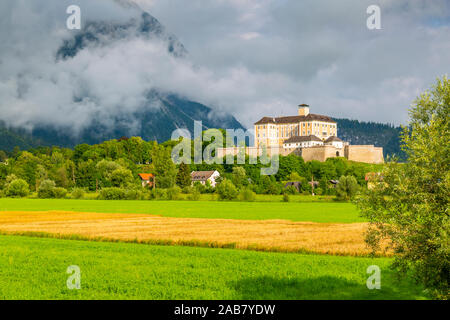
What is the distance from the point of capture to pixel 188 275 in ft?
70.3

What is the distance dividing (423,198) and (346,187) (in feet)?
310

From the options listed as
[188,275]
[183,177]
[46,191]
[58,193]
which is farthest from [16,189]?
[188,275]

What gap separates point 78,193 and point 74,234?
87420 millimetres

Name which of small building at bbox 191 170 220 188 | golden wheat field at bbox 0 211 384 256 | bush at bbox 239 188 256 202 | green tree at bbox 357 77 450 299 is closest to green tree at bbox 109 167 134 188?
small building at bbox 191 170 220 188

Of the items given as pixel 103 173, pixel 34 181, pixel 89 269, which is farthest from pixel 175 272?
pixel 34 181

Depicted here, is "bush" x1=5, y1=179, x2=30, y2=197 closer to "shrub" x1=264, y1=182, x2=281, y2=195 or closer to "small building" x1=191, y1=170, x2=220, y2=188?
"small building" x1=191, y1=170, x2=220, y2=188

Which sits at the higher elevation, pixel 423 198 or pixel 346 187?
pixel 423 198

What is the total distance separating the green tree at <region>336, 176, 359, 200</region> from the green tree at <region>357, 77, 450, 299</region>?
299 ft

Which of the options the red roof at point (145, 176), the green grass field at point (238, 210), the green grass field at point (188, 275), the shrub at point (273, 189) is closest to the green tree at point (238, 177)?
the shrub at point (273, 189)

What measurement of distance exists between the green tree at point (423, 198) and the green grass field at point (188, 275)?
13.5ft

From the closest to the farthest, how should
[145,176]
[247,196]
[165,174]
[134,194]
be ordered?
[247,196], [134,194], [165,174], [145,176]

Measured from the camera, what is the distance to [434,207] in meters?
13.8

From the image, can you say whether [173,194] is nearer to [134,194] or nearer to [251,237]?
[134,194]
